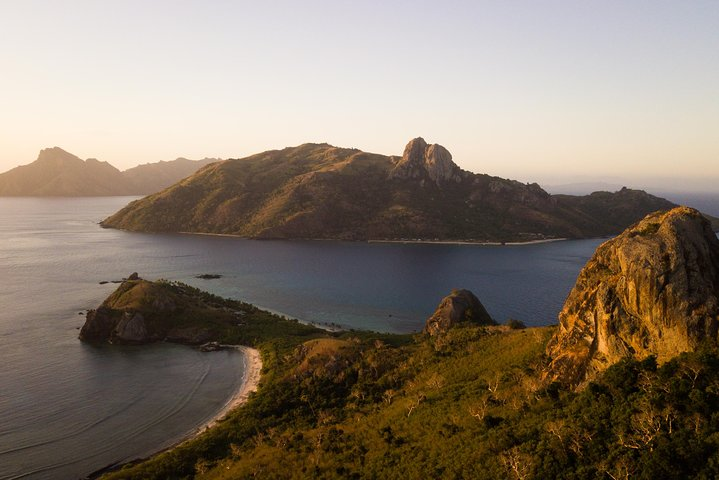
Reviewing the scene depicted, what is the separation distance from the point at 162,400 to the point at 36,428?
18.5m

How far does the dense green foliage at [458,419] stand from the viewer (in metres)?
Result: 33.9

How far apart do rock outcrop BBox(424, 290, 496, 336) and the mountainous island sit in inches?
463

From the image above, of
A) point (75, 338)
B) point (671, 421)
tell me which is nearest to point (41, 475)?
point (75, 338)

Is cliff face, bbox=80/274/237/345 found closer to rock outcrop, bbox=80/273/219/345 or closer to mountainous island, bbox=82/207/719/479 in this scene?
Result: rock outcrop, bbox=80/273/219/345

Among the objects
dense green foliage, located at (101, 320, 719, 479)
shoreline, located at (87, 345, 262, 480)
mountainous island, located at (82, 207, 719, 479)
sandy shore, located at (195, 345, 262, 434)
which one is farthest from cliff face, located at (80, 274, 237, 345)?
mountainous island, located at (82, 207, 719, 479)

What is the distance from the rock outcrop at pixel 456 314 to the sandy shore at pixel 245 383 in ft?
119

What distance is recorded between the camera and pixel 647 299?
40.1 meters

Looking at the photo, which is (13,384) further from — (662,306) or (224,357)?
(662,306)

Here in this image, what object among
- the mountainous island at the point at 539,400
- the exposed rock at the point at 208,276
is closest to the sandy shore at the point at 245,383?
the mountainous island at the point at 539,400

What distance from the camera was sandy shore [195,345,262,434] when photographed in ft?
242

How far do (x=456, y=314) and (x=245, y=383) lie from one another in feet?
144

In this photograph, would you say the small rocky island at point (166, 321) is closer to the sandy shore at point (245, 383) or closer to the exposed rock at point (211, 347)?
the exposed rock at point (211, 347)

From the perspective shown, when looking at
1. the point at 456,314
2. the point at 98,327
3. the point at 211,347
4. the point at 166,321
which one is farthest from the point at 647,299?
the point at 98,327

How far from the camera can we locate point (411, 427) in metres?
51.7
